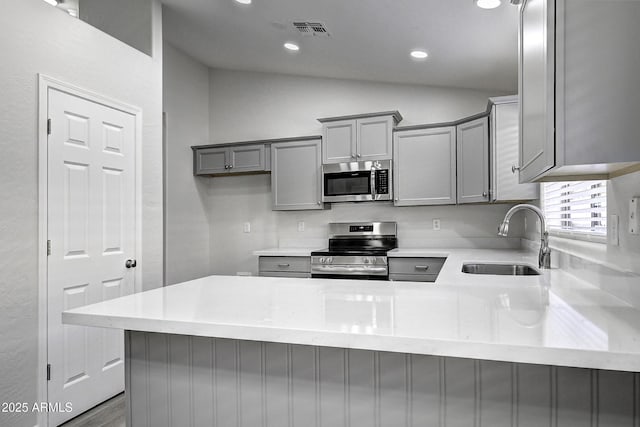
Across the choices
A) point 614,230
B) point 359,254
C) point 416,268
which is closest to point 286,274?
point 359,254

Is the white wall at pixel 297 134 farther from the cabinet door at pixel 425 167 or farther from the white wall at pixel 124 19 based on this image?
the white wall at pixel 124 19

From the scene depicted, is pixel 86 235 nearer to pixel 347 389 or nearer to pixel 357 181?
pixel 347 389

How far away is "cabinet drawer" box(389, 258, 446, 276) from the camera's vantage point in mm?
3596

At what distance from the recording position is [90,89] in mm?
2676

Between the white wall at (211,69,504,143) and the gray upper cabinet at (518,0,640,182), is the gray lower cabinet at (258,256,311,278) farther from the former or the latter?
the gray upper cabinet at (518,0,640,182)

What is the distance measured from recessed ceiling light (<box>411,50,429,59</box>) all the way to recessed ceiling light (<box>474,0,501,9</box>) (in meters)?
0.87

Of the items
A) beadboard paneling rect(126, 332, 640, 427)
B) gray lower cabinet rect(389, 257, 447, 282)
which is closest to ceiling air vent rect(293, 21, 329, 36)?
gray lower cabinet rect(389, 257, 447, 282)

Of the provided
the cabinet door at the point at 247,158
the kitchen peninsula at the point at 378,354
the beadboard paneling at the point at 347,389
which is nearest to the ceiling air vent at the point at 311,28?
the cabinet door at the point at 247,158

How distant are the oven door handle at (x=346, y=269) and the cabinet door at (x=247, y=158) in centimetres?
130

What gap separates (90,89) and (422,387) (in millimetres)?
2629

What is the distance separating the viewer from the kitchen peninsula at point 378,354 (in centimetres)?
98

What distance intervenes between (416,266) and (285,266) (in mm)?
1248

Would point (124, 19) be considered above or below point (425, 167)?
above

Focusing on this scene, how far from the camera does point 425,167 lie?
387 centimetres
